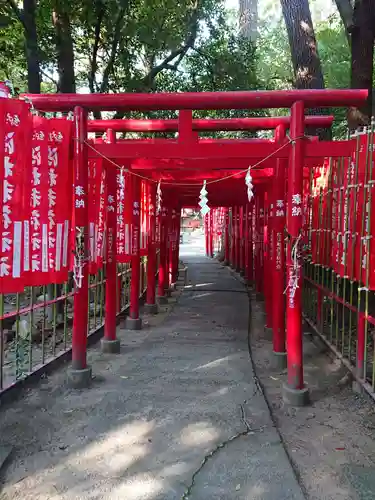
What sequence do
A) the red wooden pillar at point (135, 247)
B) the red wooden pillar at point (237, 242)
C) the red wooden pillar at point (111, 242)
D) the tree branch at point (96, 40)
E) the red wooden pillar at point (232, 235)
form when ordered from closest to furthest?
the red wooden pillar at point (111, 242), the red wooden pillar at point (135, 247), the tree branch at point (96, 40), the red wooden pillar at point (237, 242), the red wooden pillar at point (232, 235)

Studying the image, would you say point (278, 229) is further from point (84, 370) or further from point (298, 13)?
point (298, 13)

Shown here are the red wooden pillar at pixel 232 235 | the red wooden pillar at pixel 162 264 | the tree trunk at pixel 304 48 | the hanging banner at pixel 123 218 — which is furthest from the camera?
the red wooden pillar at pixel 232 235

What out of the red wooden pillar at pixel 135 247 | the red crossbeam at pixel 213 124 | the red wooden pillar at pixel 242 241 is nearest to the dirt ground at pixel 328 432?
the red wooden pillar at pixel 135 247

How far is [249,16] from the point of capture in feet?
75.6

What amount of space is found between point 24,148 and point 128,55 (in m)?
7.63

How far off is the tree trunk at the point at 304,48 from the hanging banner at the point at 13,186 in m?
6.04

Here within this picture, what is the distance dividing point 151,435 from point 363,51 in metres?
6.33

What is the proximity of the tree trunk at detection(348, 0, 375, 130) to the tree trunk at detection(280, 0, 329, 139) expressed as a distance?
4.11 feet

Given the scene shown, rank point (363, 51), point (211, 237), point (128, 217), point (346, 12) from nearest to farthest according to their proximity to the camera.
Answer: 1. point (363, 51)
2. point (346, 12)
3. point (128, 217)
4. point (211, 237)

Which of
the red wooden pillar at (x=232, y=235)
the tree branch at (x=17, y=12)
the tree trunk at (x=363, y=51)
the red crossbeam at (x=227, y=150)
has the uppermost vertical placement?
the tree branch at (x=17, y=12)

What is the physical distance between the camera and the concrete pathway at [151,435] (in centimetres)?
344

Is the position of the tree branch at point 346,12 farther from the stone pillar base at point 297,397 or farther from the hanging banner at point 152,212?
the stone pillar base at point 297,397

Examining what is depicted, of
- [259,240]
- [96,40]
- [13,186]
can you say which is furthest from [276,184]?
[96,40]

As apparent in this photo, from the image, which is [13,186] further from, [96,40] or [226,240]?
[226,240]
